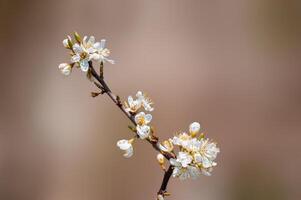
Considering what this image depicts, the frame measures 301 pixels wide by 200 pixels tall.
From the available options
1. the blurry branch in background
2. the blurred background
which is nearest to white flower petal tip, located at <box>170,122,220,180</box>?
the blurry branch in background

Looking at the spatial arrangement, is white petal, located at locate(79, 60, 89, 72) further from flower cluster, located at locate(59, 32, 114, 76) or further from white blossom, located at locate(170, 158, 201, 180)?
white blossom, located at locate(170, 158, 201, 180)

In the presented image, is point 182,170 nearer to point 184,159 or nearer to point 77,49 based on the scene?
point 184,159

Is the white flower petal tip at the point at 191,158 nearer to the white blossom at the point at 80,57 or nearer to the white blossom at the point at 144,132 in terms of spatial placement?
the white blossom at the point at 144,132

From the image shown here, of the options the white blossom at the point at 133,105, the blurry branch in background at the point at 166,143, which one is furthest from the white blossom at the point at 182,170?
the white blossom at the point at 133,105

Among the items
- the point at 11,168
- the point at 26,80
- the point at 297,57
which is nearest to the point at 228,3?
the point at 297,57

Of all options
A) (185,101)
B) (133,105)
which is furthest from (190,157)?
(185,101)

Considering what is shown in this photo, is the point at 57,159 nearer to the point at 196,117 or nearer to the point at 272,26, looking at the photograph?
the point at 196,117

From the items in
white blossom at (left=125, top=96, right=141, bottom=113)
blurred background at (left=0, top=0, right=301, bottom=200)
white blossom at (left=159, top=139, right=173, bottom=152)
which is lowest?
white blossom at (left=159, top=139, right=173, bottom=152)
